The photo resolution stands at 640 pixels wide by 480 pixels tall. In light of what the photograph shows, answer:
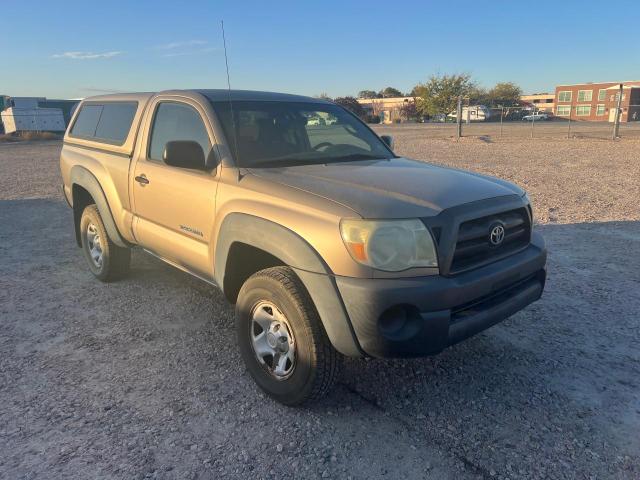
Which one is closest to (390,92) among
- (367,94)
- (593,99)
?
(367,94)

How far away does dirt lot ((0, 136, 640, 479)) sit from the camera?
259cm

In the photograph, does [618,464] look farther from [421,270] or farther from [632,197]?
[632,197]

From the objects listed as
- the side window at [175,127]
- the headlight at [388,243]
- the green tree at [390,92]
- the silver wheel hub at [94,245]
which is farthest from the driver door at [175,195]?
the green tree at [390,92]

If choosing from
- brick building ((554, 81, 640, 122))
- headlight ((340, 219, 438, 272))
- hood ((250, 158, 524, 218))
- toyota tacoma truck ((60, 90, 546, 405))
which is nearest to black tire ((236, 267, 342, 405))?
toyota tacoma truck ((60, 90, 546, 405))

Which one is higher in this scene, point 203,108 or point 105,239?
point 203,108

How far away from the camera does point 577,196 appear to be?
924 centimetres

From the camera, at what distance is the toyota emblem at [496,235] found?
3.00 metres

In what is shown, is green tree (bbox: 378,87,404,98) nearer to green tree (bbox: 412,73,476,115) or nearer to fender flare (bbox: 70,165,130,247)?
green tree (bbox: 412,73,476,115)

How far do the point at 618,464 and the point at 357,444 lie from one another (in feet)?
4.26

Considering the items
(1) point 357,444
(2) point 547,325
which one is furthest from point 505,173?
(1) point 357,444

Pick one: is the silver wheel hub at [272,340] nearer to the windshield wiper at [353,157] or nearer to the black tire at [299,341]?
the black tire at [299,341]

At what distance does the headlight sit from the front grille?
0.79ft

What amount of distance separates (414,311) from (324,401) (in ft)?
2.95

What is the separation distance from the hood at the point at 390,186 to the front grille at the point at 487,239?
145 mm
